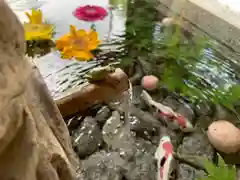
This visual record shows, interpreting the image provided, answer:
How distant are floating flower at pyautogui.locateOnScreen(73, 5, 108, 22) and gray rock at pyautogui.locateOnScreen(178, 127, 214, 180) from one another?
708 millimetres

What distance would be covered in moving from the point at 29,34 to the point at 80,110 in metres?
0.43

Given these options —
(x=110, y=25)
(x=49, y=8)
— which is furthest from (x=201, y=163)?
(x=49, y=8)

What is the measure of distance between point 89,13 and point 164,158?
0.82 meters

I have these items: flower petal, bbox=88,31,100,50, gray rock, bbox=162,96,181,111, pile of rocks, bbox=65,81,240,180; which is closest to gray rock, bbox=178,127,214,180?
pile of rocks, bbox=65,81,240,180

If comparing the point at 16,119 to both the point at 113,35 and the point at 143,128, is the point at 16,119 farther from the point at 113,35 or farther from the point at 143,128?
the point at 113,35

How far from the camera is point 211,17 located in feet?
4.88

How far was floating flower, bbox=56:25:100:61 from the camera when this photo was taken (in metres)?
1.32

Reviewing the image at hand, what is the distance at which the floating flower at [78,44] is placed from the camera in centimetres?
132

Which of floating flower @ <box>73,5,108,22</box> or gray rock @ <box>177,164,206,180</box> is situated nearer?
gray rock @ <box>177,164,206,180</box>

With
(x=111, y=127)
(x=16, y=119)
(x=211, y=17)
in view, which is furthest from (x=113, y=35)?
(x=16, y=119)

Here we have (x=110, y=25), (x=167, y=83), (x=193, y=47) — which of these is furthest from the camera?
(x=110, y=25)

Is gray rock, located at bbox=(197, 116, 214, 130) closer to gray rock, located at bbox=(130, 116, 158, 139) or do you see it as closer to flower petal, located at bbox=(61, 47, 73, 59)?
gray rock, located at bbox=(130, 116, 158, 139)

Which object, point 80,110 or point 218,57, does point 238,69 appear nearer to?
point 218,57

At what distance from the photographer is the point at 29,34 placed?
54.2 inches
